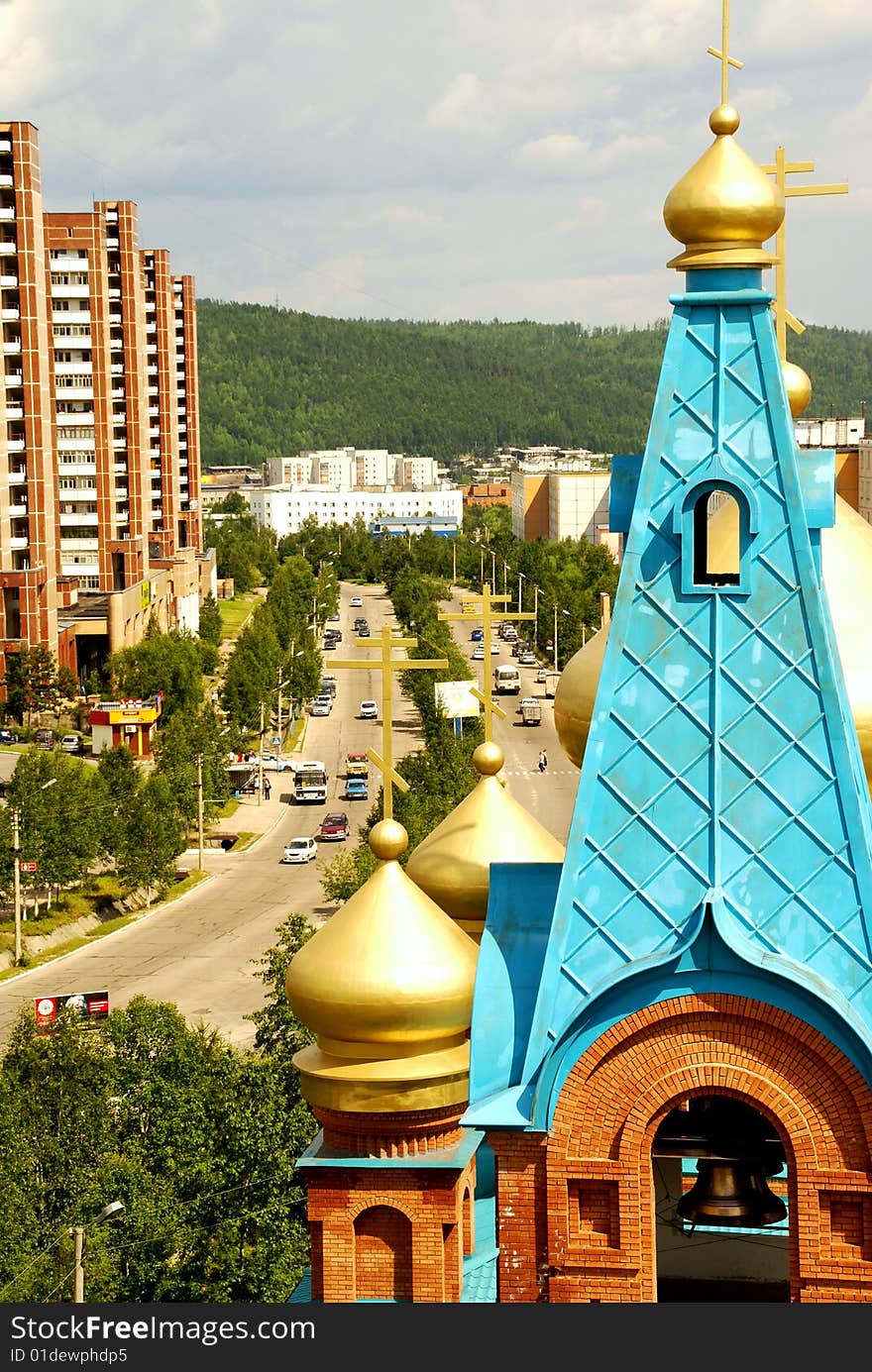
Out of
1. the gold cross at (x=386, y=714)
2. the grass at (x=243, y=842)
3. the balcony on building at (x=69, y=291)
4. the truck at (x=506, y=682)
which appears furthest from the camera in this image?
the truck at (x=506, y=682)

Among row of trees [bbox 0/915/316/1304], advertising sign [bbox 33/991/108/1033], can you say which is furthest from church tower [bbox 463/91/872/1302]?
advertising sign [bbox 33/991/108/1033]

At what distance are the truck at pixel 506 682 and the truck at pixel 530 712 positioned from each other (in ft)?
19.7

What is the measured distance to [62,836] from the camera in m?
55.8

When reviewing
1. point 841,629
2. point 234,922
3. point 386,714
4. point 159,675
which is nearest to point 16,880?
point 234,922

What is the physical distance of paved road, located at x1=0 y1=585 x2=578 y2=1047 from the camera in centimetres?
4878

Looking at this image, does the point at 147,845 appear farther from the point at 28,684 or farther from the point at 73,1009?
the point at 28,684

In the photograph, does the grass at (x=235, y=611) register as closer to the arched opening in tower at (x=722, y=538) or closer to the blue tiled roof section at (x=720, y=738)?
the arched opening in tower at (x=722, y=538)

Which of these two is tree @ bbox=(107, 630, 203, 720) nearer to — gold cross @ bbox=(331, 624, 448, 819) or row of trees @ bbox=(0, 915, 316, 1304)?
row of trees @ bbox=(0, 915, 316, 1304)

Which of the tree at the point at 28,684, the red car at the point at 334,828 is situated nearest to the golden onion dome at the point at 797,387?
the red car at the point at 334,828

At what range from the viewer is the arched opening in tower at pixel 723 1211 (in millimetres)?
13305

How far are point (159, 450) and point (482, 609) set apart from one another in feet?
327

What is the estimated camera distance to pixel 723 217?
12.0 meters

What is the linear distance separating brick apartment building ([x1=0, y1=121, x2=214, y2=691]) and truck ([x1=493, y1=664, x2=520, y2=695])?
16980mm

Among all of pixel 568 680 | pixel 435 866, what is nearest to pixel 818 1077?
pixel 568 680
